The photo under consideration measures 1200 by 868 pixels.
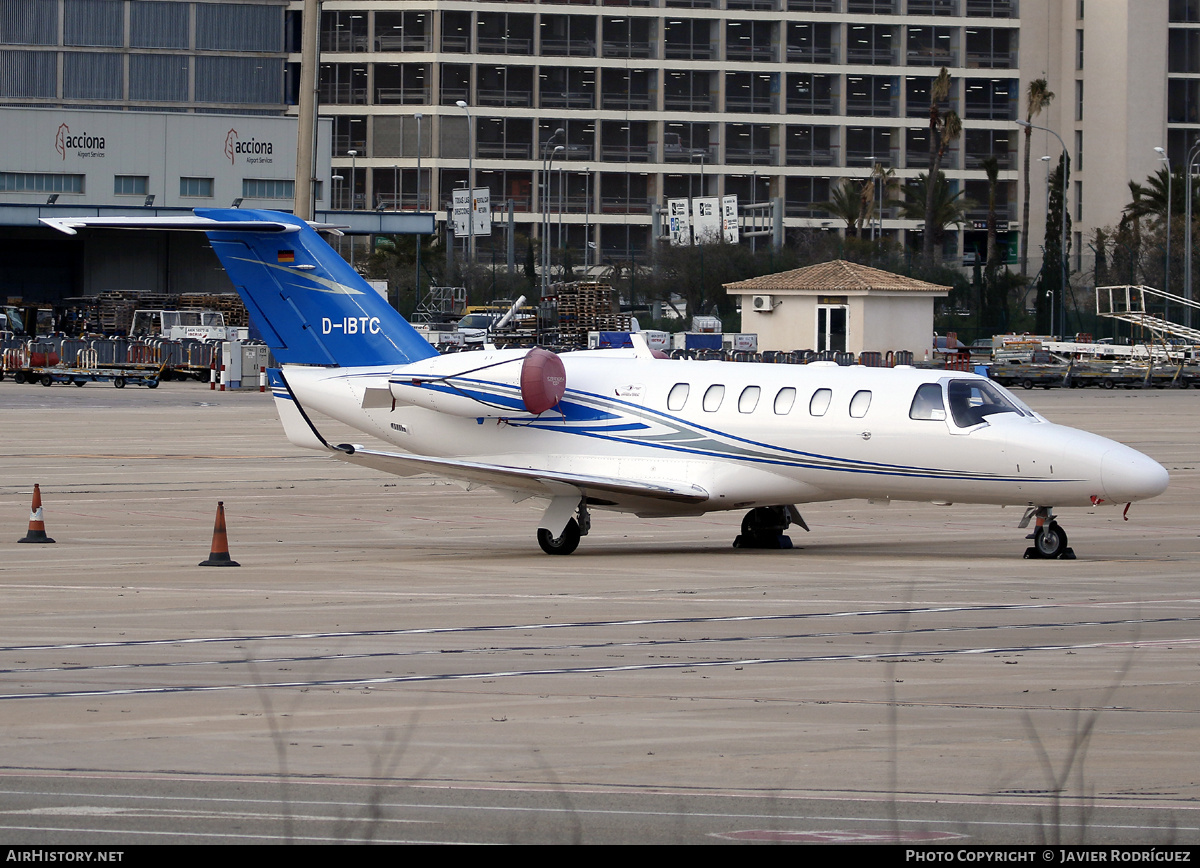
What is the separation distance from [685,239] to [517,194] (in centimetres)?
2027

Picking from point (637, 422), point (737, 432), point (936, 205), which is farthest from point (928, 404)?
point (936, 205)

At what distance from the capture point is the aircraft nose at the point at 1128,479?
17.9m

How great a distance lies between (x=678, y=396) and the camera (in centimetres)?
2028

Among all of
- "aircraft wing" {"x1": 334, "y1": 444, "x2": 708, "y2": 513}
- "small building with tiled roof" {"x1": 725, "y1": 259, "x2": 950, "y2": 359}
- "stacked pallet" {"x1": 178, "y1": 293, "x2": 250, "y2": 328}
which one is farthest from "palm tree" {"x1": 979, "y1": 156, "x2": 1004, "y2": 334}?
"aircraft wing" {"x1": 334, "y1": 444, "x2": 708, "y2": 513}

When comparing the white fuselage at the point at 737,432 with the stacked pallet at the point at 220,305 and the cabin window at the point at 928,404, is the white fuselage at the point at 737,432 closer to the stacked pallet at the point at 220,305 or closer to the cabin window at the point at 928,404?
the cabin window at the point at 928,404

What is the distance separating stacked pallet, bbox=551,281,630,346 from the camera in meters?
72.6

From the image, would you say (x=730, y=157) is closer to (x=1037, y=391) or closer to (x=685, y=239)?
(x=685, y=239)

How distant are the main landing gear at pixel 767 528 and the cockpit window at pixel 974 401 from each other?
9.20ft

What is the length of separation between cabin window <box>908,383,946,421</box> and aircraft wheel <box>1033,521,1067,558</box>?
177cm

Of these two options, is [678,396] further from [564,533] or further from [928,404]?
[928,404]

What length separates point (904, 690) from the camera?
36.5ft

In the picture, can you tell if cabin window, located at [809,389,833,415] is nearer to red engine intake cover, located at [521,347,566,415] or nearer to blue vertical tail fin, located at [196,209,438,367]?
red engine intake cover, located at [521,347,566,415]

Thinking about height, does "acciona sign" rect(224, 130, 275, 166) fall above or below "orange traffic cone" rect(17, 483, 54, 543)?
above

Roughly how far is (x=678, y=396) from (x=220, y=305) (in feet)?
177
